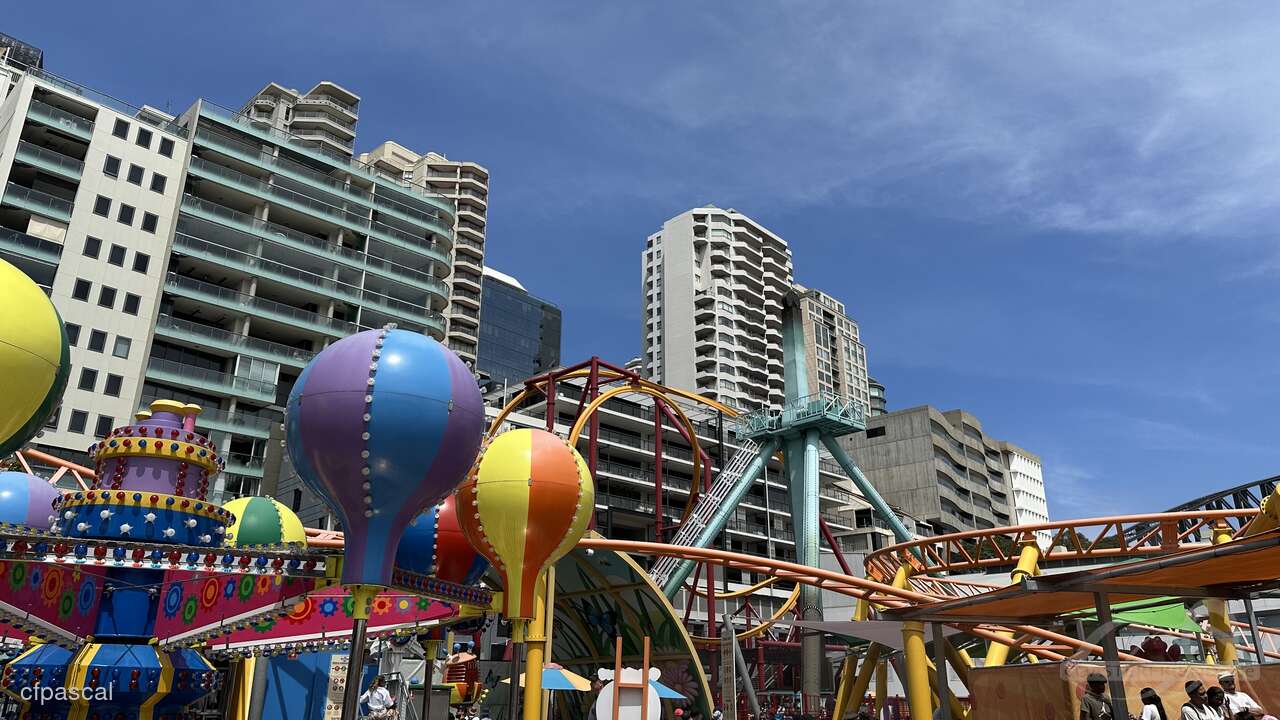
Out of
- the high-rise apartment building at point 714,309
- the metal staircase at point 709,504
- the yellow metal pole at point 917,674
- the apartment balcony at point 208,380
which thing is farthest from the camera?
the high-rise apartment building at point 714,309

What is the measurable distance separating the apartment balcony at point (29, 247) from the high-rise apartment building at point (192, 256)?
0.07 metres

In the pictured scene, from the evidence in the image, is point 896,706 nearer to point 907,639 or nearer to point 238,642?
point 907,639

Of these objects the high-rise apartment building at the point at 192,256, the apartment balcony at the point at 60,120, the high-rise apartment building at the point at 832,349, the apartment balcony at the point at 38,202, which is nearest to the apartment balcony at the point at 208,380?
the high-rise apartment building at the point at 192,256

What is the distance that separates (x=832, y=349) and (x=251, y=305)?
8659 cm

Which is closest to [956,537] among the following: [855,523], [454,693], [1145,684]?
[1145,684]

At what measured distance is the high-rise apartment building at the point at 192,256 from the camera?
4712cm

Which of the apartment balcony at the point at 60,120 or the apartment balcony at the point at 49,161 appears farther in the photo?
the apartment balcony at the point at 60,120

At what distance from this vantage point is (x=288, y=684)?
20.0 meters

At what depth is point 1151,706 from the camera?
878 centimetres

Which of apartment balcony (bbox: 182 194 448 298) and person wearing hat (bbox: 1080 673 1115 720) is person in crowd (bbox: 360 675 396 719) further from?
apartment balcony (bbox: 182 194 448 298)

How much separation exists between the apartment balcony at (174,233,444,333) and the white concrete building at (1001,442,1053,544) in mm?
85819

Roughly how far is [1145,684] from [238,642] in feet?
45.2

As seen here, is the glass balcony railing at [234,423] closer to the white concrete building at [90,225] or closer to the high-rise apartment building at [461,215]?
the white concrete building at [90,225]

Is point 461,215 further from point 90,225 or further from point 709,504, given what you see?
point 709,504
